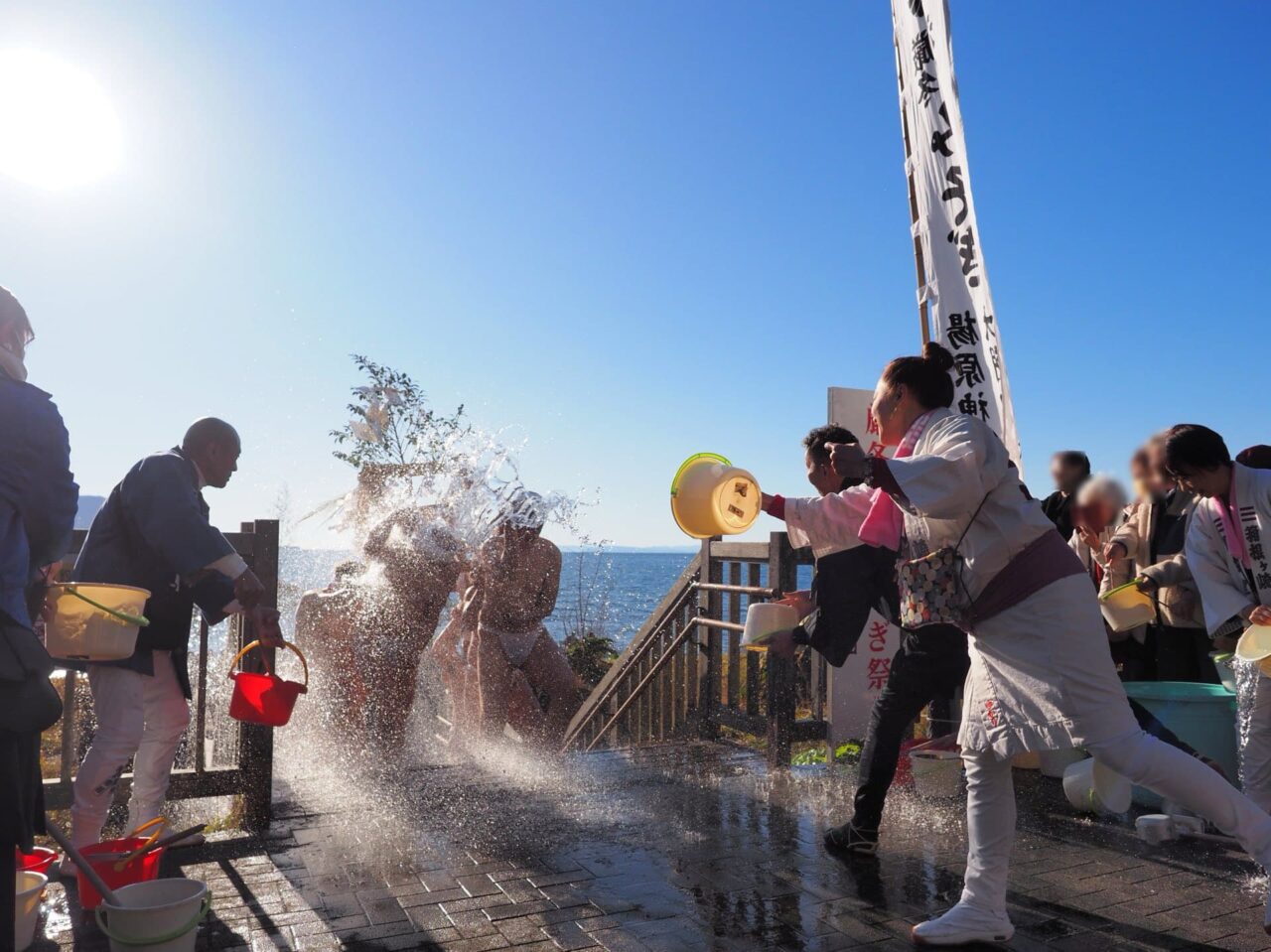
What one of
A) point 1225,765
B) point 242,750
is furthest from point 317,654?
point 1225,765

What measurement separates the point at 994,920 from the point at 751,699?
3521 mm

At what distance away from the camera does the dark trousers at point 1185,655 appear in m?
5.39

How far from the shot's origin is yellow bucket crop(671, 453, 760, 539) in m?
3.79

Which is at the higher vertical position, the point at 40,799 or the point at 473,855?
the point at 40,799

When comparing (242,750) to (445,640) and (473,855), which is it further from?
(445,640)

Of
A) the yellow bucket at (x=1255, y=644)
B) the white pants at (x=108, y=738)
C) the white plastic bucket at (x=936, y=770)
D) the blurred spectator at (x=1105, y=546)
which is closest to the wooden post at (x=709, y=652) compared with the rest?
the white plastic bucket at (x=936, y=770)

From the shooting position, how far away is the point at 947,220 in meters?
6.29

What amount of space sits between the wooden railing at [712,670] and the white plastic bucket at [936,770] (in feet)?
3.76

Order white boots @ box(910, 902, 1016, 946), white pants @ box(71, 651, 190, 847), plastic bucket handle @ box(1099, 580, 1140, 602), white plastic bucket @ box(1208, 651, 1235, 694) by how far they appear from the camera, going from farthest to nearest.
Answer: plastic bucket handle @ box(1099, 580, 1140, 602)
white plastic bucket @ box(1208, 651, 1235, 694)
white pants @ box(71, 651, 190, 847)
white boots @ box(910, 902, 1016, 946)

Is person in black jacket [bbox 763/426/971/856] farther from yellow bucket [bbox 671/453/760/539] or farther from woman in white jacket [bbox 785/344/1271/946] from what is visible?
woman in white jacket [bbox 785/344/1271/946]

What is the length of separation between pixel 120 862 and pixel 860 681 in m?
4.39

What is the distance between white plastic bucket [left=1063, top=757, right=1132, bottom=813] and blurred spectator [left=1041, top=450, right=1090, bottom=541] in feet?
6.34

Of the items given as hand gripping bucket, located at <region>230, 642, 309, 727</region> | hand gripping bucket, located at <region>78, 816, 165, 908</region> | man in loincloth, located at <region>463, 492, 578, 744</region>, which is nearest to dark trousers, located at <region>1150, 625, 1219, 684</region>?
man in loincloth, located at <region>463, 492, 578, 744</region>

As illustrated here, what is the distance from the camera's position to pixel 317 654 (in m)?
7.81
